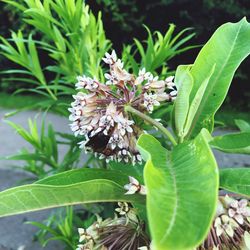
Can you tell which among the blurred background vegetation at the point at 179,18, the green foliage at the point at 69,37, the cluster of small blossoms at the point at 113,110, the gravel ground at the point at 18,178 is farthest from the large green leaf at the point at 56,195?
the blurred background vegetation at the point at 179,18

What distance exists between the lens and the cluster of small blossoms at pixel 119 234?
3.23ft

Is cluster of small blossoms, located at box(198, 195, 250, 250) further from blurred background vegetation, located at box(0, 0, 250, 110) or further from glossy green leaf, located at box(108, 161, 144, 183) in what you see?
blurred background vegetation, located at box(0, 0, 250, 110)

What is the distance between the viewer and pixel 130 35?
24.4 feet

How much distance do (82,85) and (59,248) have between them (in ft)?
7.47

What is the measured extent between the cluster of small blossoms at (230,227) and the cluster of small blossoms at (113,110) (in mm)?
229

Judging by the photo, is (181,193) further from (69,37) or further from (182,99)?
(69,37)

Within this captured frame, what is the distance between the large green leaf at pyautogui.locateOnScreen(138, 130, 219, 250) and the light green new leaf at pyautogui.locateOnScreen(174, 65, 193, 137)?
0.37 ft

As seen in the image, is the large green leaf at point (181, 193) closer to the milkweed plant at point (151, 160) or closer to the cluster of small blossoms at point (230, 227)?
the milkweed plant at point (151, 160)

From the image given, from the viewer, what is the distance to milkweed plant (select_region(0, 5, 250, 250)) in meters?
0.78

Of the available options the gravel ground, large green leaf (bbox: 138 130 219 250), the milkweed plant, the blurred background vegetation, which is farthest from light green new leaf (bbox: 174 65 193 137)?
the blurred background vegetation

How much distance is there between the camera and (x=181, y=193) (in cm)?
73

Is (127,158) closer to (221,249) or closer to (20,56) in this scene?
(221,249)

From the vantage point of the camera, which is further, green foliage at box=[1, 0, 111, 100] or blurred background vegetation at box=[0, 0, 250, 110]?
blurred background vegetation at box=[0, 0, 250, 110]

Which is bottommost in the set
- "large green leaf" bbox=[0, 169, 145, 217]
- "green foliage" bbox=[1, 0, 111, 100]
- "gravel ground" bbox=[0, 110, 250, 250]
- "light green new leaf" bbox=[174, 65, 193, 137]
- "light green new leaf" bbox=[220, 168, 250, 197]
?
"gravel ground" bbox=[0, 110, 250, 250]
